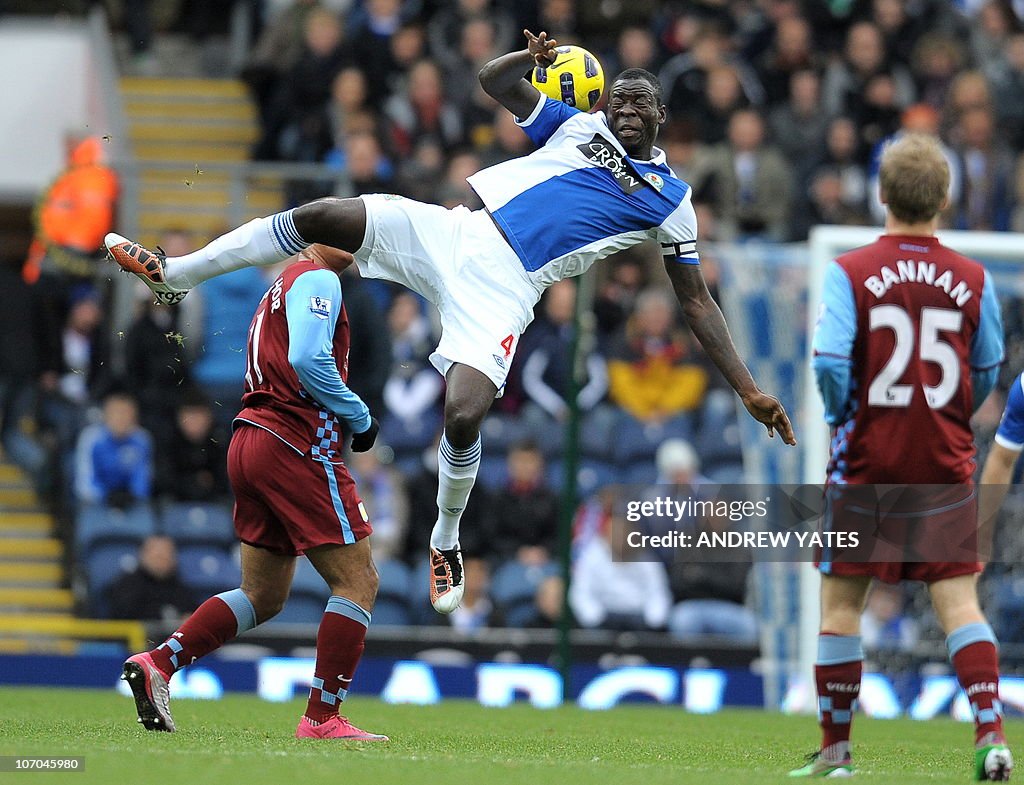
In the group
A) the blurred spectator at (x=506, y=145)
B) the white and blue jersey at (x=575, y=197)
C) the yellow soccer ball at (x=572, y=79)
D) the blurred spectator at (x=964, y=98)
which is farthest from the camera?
the blurred spectator at (x=964, y=98)

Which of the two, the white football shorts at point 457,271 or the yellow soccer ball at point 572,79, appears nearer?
the white football shorts at point 457,271

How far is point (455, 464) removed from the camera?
7375 millimetres

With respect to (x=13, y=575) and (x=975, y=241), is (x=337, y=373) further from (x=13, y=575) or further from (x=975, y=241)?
(x=13, y=575)

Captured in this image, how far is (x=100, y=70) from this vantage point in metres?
16.0

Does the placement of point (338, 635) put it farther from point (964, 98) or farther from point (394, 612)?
point (964, 98)

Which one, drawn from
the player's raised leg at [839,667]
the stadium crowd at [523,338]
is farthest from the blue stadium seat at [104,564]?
the player's raised leg at [839,667]

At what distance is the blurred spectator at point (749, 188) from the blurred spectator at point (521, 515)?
3068 mm

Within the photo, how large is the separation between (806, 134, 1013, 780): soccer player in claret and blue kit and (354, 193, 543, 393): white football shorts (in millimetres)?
1712

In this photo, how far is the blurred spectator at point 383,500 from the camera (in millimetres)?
12359

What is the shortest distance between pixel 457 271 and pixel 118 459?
6168mm

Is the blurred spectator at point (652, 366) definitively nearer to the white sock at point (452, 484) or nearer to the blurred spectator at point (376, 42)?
the blurred spectator at point (376, 42)

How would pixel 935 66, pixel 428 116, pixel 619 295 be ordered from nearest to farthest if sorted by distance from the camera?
pixel 619 295
pixel 428 116
pixel 935 66

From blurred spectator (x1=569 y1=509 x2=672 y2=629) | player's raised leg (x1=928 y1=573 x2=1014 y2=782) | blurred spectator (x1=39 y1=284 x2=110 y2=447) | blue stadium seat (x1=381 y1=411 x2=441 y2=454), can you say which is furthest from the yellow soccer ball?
blurred spectator (x1=39 y1=284 x2=110 y2=447)

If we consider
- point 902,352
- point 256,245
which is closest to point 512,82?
point 256,245
